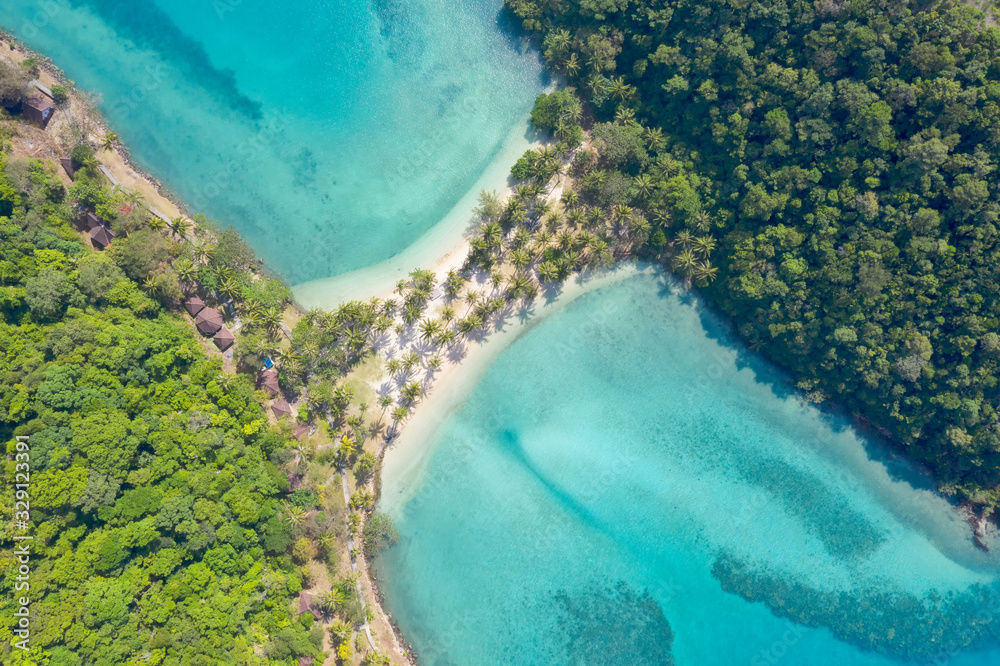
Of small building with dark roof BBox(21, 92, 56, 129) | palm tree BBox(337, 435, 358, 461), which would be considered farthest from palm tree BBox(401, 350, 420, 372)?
small building with dark roof BBox(21, 92, 56, 129)

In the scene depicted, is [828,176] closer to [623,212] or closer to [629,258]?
[623,212]

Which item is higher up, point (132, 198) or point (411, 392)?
point (411, 392)

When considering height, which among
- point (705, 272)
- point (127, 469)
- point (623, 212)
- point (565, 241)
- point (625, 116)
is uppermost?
point (625, 116)

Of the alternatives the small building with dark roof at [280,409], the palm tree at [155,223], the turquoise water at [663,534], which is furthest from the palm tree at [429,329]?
the palm tree at [155,223]

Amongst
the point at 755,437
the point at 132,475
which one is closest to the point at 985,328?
the point at 755,437

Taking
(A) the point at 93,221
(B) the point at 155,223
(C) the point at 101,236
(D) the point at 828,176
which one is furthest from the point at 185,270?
(D) the point at 828,176

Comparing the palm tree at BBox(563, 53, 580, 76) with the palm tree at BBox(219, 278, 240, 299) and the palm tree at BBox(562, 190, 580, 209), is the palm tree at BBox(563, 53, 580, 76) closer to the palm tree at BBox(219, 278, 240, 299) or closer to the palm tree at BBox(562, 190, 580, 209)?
the palm tree at BBox(562, 190, 580, 209)

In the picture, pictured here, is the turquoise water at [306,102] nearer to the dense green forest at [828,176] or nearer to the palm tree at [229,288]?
the palm tree at [229,288]
